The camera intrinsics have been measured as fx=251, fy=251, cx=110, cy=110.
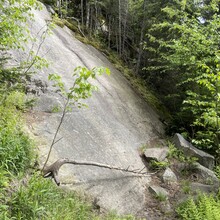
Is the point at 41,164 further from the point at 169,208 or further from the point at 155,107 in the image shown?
the point at 155,107

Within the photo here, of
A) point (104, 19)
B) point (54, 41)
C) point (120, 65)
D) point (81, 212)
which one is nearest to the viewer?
point (81, 212)

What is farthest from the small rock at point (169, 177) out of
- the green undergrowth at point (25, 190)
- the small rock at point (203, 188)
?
the green undergrowth at point (25, 190)

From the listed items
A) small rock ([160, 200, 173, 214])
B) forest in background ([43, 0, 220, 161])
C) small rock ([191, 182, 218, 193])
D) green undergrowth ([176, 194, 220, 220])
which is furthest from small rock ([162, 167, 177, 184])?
forest in background ([43, 0, 220, 161])

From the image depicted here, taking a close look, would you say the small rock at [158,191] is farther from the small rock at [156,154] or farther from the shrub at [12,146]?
the shrub at [12,146]

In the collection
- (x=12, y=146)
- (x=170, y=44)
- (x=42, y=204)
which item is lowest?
(x=42, y=204)

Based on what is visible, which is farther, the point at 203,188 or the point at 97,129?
the point at 97,129

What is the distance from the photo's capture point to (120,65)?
13484mm

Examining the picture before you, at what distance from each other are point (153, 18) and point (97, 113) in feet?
22.8

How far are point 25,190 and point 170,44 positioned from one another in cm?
1002

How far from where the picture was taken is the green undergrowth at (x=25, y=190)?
11.5ft

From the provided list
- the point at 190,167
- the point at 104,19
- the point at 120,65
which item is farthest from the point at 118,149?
the point at 104,19

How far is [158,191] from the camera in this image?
7.03m

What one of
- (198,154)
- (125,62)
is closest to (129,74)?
(125,62)

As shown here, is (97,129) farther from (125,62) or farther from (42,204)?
(125,62)
